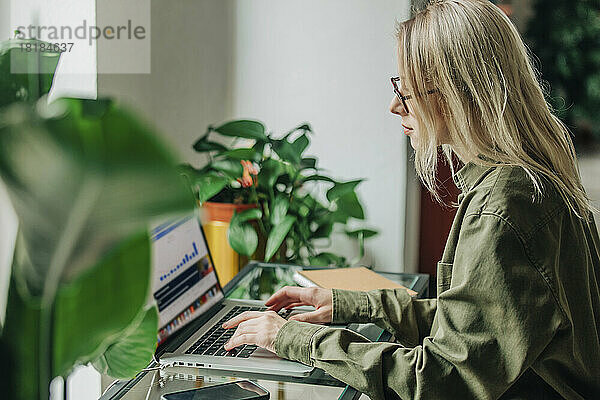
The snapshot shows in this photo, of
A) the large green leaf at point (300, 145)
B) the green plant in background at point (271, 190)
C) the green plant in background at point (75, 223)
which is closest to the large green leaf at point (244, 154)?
the green plant in background at point (271, 190)

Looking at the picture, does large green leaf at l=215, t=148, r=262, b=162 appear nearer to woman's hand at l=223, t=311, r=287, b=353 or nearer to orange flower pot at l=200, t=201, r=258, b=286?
orange flower pot at l=200, t=201, r=258, b=286

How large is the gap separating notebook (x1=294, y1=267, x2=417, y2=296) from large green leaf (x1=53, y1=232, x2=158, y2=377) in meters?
1.16

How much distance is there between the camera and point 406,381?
3.71ft

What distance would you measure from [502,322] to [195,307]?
0.65 m

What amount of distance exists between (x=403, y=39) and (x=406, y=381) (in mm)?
562

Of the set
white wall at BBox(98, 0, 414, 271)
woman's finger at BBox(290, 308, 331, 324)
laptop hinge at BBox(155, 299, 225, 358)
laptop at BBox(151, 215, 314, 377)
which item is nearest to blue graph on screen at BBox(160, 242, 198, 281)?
laptop at BBox(151, 215, 314, 377)

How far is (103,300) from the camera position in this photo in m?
0.52

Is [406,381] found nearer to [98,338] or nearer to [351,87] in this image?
[98,338]

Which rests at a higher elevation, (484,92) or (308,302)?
(484,92)

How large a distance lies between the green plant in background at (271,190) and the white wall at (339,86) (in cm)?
30

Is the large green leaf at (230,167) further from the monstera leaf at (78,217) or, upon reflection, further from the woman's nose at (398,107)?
the monstera leaf at (78,217)

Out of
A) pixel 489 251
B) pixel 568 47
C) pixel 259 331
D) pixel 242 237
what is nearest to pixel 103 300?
pixel 489 251

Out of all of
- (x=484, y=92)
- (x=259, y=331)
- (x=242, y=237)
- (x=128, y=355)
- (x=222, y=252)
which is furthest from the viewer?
(x=222, y=252)

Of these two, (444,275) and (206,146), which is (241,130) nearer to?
(206,146)
